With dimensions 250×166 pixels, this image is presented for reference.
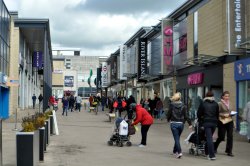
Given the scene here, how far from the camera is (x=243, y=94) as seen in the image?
19234 millimetres

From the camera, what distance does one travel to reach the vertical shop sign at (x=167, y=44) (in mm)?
32188

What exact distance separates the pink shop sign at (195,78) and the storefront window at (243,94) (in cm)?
587

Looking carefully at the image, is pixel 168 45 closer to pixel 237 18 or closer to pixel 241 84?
pixel 237 18

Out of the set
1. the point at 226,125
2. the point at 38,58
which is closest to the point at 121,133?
the point at 226,125

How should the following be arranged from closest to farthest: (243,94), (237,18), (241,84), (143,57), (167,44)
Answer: (243,94)
(241,84)
(237,18)
(167,44)
(143,57)

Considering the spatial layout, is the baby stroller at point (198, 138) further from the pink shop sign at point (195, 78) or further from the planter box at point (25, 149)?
the pink shop sign at point (195, 78)

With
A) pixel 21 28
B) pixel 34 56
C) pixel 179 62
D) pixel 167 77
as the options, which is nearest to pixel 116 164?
pixel 179 62

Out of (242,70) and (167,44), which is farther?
(167,44)

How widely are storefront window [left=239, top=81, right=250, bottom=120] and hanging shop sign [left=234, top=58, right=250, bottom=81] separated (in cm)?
26

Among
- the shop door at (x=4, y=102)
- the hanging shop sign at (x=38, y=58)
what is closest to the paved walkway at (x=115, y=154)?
the shop door at (x=4, y=102)

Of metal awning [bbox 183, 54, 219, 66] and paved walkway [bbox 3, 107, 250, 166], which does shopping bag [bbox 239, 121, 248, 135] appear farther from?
metal awning [bbox 183, 54, 219, 66]

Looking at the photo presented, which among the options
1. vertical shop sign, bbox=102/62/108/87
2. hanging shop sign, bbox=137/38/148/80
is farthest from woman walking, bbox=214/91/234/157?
vertical shop sign, bbox=102/62/108/87

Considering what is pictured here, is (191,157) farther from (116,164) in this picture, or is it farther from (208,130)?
(116,164)

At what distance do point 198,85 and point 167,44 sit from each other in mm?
6841
